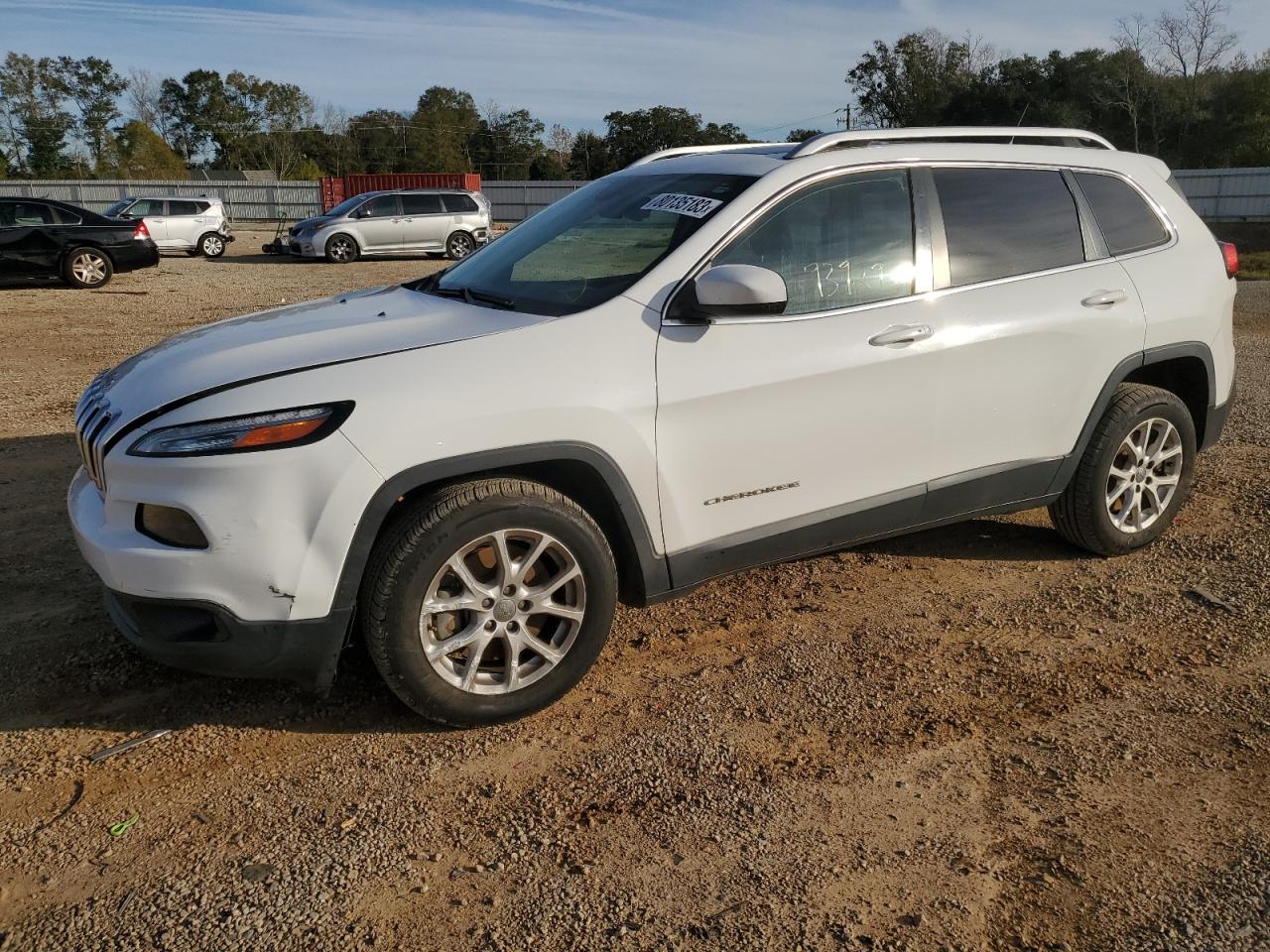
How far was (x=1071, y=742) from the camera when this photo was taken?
123 inches

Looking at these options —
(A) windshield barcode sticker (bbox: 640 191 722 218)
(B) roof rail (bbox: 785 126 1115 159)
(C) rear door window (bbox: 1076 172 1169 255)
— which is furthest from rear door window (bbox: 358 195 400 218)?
(C) rear door window (bbox: 1076 172 1169 255)

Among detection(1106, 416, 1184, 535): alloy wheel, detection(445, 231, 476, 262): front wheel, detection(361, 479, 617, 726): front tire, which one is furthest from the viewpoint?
detection(445, 231, 476, 262): front wheel

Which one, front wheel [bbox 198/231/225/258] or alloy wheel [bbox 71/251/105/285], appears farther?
front wheel [bbox 198/231/225/258]

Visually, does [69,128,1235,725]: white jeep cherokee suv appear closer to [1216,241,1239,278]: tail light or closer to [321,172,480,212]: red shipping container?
[1216,241,1239,278]: tail light

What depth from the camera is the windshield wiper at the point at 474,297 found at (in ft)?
11.6

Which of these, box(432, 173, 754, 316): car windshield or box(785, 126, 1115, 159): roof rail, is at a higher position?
box(785, 126, 1115, 159): roof rail

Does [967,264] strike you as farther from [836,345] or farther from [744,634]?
[744,634]

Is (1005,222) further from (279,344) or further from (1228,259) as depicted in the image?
(279,344)

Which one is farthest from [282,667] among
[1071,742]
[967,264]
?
[967,264]

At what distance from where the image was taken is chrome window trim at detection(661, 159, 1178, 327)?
334 cm

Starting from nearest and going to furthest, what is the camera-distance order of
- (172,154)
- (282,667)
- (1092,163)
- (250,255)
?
(282,667), (1092,163), (250,255), (172,154)

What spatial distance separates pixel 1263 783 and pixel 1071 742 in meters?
0.53

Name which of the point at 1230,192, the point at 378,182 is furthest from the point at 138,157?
the point at 1230,192

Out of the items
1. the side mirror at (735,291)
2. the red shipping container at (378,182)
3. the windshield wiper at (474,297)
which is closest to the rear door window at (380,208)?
the red shipping container at (378,182)
